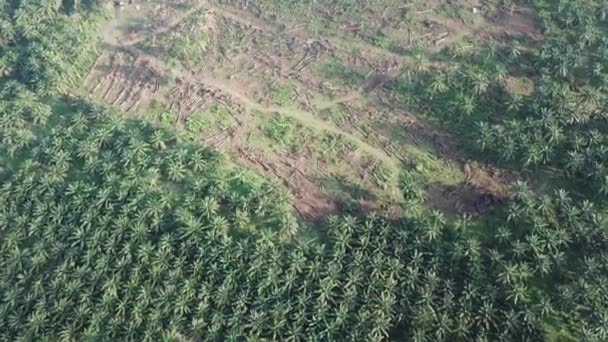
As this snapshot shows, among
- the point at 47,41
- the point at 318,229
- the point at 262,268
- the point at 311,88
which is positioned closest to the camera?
the point at 262,268

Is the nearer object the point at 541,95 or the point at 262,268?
the point at 262,268

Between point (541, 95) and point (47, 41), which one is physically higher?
point (47, 41)

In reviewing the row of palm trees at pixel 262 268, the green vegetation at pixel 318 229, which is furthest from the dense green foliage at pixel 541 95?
the row of palm trees at pixel 262 268

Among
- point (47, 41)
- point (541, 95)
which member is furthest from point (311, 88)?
point (47, 41)

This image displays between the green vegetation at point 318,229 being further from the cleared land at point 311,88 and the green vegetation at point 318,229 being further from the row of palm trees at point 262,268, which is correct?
the cleared land at point 311,88

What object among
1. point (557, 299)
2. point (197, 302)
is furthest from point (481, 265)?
point (197, 302)

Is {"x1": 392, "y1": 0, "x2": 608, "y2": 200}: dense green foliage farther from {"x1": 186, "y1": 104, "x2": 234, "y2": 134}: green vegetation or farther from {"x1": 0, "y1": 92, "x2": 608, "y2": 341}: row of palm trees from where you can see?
{"x1": 186, "y1": 104, "x2": 234, "y2": 134}: green vegetation

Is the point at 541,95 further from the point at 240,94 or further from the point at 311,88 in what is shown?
the point at 240,94

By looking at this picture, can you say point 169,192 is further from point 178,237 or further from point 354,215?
point 354,215
